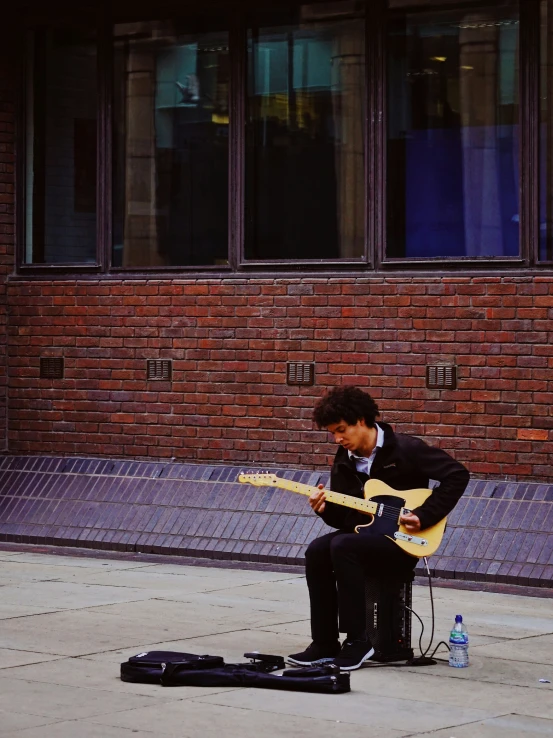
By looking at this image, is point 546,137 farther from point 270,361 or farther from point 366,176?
point 270,361

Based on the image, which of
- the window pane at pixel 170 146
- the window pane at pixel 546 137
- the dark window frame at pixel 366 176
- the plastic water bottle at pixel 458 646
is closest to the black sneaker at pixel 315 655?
the plastic water bottle at pixel 458 646

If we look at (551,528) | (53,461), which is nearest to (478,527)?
(551,528)

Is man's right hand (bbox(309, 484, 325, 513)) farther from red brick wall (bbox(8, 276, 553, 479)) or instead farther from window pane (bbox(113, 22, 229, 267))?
window pane (bbox(113, 22, 229, 267))

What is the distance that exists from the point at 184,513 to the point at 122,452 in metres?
1.12

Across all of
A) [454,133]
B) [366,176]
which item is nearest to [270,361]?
[366,176]

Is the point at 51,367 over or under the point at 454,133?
under

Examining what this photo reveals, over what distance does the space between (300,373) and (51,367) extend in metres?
2.43

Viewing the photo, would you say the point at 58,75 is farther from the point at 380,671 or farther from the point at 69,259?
the point at 380,671

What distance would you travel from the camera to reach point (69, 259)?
526 inches

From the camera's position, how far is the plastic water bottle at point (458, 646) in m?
7.50

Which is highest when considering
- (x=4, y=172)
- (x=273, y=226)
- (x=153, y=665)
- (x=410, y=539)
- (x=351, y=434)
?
(x=4, y=172)

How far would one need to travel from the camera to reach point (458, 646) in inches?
295

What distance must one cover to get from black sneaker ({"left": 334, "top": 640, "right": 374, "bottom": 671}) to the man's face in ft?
3.07

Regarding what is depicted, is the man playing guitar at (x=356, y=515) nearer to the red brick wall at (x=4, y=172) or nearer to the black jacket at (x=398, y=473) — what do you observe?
the black jacket at (x=398, y=473)
